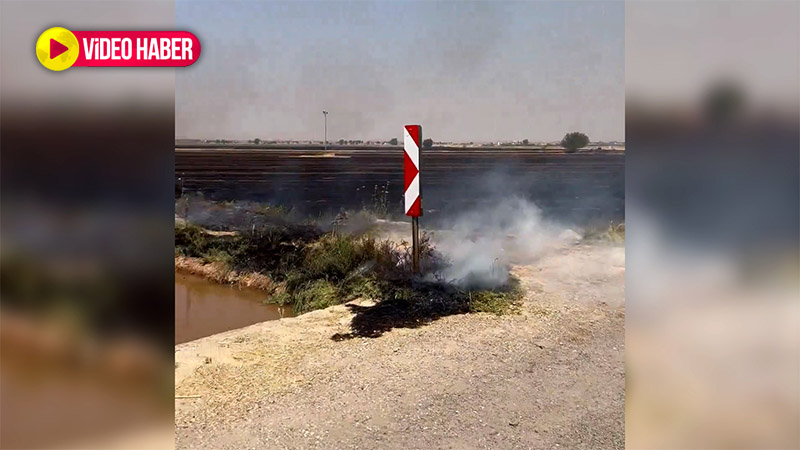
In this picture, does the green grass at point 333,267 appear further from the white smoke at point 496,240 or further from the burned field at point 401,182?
the burned field at point 401,182

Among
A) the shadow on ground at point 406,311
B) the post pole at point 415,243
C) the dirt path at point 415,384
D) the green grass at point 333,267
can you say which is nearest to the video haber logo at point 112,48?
the dirt path at point 415,384

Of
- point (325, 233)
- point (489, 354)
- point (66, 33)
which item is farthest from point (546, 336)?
point (325, 233)

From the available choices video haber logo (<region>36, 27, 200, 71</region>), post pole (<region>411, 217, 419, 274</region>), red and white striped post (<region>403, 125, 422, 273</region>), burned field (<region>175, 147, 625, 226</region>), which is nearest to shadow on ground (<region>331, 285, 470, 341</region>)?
post pole (<region>411, 217, 419, 274</region>)

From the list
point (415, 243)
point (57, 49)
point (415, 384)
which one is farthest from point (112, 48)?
point (415, 243)

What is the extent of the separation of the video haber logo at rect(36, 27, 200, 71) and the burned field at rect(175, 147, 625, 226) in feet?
13.2

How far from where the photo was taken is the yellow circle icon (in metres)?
1.45

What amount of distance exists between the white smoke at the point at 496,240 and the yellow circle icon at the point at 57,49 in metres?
4.15

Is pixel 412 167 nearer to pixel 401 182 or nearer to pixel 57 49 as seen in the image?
pixel 57 49

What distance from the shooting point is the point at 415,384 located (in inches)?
131

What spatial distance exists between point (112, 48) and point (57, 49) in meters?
0.14

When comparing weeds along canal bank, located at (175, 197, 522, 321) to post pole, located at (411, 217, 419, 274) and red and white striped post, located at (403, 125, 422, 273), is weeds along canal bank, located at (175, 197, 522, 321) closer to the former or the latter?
post pole, located at (411, 217, 419, 274)

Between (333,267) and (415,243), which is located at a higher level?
(415,243)

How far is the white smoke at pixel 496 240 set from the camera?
547cm

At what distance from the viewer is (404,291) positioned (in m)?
5.07
